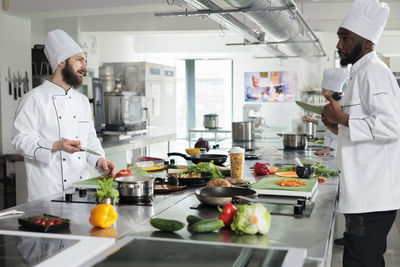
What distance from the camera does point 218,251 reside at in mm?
1699

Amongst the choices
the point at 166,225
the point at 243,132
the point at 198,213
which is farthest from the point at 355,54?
the point at 243,132

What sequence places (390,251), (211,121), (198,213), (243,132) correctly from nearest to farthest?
(198,213) < (390,251) < (243,132) < (211,121)

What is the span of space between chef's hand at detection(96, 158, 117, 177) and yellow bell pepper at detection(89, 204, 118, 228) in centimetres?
102

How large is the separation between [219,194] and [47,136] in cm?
143

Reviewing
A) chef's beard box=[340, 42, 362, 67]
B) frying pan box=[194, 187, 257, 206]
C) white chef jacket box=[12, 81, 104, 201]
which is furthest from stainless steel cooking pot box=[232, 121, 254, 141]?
frying pan box=[194, 187, 257, 206]

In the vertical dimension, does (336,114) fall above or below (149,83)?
below

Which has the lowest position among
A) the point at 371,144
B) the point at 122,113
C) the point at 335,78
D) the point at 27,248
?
the point at 27,248

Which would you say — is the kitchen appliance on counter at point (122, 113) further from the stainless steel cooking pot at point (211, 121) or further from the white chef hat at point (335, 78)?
the white chef hat at point (335, 78)

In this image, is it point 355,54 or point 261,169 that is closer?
point 355,54

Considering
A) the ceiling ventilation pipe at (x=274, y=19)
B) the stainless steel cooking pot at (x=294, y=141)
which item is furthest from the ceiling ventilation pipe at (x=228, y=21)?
the stainless steel cooking pot at (x=294, y=141)

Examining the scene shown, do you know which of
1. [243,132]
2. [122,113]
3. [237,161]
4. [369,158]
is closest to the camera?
[369,158]

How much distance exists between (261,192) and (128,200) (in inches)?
29.3

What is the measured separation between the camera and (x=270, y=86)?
12.8m

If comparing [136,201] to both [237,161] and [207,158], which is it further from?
[207,158]
